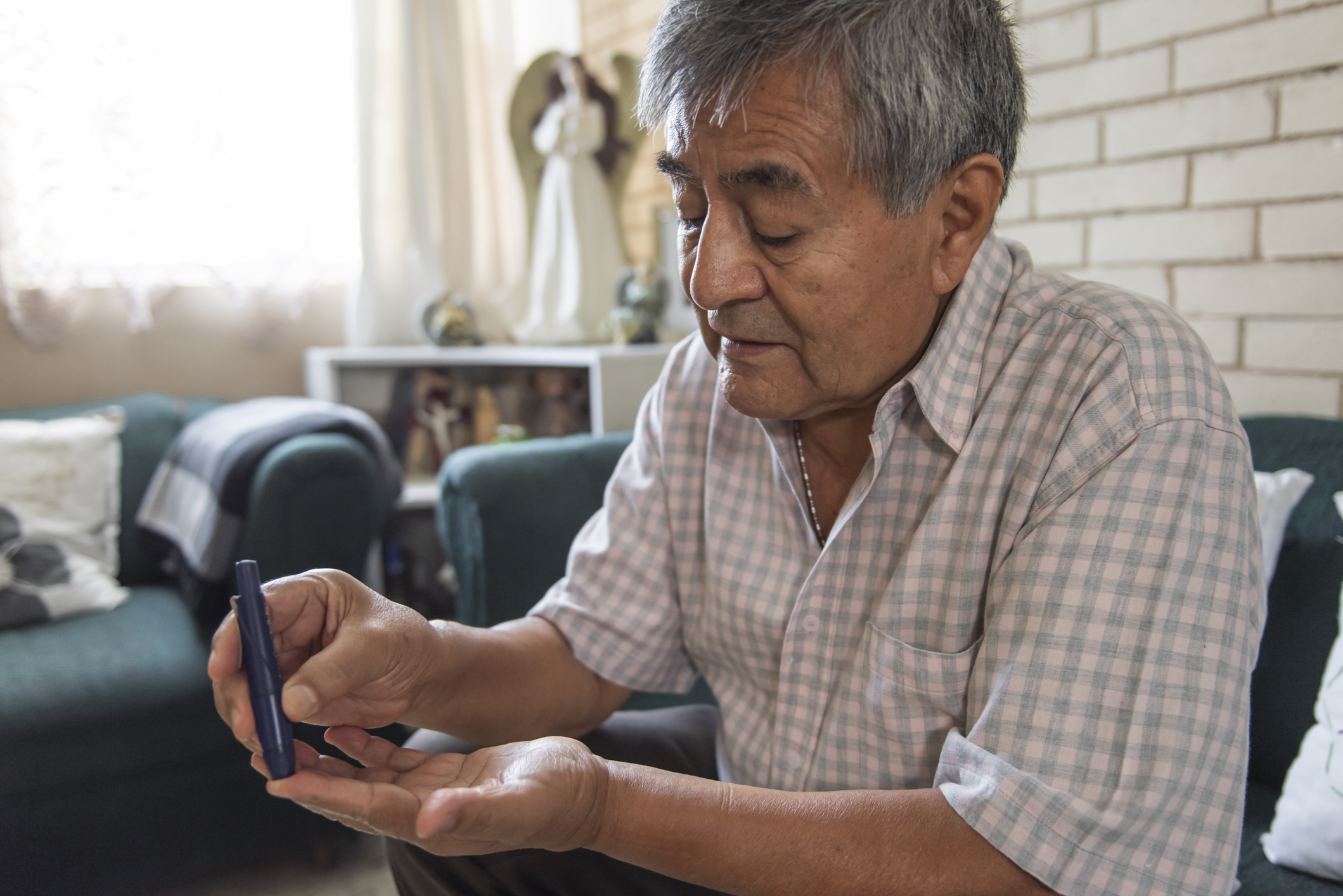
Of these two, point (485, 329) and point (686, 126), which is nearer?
point (686, 126)

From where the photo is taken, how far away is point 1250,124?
133 cm

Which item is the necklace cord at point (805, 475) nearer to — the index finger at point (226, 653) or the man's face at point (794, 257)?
the man's face at point (794, 257)

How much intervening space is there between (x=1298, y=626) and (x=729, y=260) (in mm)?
816

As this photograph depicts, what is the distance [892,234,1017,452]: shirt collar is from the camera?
774 millimetres

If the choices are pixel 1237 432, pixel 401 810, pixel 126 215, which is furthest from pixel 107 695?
pixel 1237 432

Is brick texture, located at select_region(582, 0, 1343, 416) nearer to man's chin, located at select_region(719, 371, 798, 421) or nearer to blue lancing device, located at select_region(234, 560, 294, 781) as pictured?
man's chin, located at select_region(719, 371, 798, 421)

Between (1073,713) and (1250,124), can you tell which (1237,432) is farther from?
(1250,124)

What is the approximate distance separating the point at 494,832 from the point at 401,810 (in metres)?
0.06

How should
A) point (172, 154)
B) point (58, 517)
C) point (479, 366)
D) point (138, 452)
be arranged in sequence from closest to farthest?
point (58, 517) → point (138, 452) → point (172, 154) → point (479, 366)

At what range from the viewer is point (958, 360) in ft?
2.59

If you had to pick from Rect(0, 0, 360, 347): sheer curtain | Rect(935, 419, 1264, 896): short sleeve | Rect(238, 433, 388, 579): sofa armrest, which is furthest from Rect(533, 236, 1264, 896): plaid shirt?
Rect(0, 0, 360, 347): sheer curtain

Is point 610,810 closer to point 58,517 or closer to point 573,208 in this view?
point 58,517

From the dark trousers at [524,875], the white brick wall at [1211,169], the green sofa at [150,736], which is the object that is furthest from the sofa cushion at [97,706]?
the white brick wall at [1211,169]

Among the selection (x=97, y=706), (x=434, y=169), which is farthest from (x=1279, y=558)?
(x=434, y=169)
